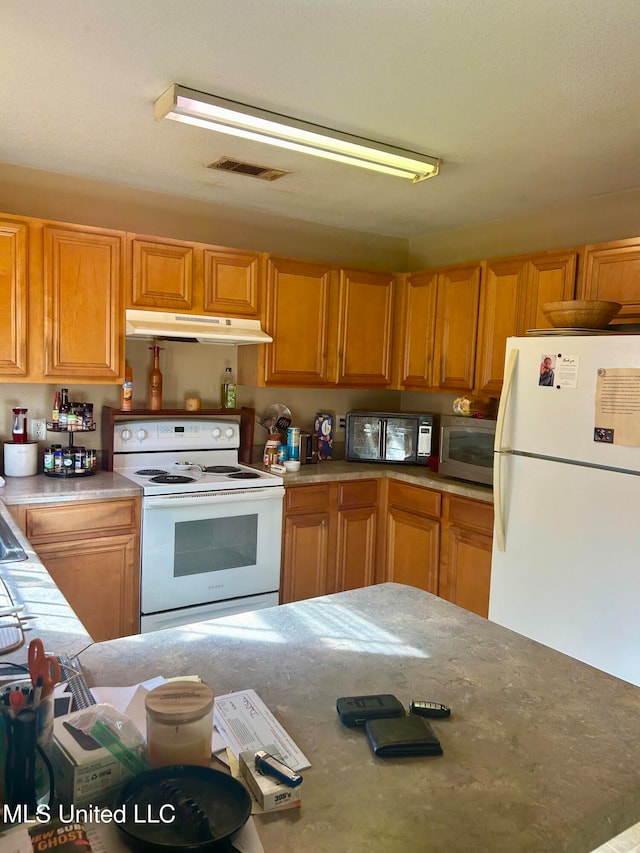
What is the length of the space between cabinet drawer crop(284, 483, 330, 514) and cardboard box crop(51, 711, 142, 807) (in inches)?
104

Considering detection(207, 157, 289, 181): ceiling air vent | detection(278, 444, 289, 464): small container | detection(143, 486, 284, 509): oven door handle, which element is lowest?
detection(143, 486, 284, 509): oven door handle

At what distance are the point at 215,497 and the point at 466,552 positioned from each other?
1.33 meters

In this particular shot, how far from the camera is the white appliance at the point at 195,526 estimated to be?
3.11 metres

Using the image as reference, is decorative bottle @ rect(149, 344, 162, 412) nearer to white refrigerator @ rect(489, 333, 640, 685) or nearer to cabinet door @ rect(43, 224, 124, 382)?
cabinet door @ rect(43, 224, 124, 382)

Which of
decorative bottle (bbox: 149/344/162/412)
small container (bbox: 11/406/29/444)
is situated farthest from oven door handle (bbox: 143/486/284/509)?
small container (bbox: 11/406/29/444)

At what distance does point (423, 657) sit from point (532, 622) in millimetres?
1640

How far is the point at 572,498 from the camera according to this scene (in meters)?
2.62

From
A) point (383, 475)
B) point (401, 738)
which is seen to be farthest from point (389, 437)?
point (401, 738)

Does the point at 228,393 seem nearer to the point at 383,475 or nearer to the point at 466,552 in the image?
the point at 383,475

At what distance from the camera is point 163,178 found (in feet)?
10.8

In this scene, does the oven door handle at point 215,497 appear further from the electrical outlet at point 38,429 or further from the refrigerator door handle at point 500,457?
the refrigerator door handle at point 500,457

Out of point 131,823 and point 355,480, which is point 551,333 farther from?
point 131,823

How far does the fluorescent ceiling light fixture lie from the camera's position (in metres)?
2.19

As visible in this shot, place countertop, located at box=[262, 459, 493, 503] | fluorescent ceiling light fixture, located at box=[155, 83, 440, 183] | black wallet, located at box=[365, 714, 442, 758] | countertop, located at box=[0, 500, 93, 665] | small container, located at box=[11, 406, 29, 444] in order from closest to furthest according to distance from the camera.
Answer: black wallet, located at box=[365, 714, 442, 758] < countertop, located at box=[0, 500, 93, 665] < fluorescent ceiling light fixture, located at box=[155, 83, 440, 183] < small container, located at box=[11, 406, 29, 444] < countertop, located at box=[262, 459, 493, 503]
